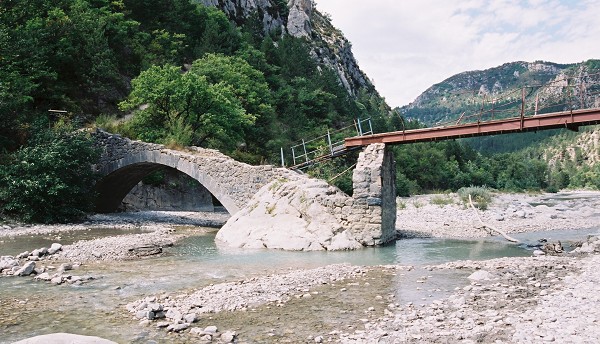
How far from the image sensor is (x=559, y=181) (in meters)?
91.4

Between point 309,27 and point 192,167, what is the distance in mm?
66386

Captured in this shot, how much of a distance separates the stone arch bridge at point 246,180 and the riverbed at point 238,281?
4.11 feet

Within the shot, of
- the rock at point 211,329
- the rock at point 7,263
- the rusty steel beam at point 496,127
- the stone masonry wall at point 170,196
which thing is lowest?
the rock at point 211,329

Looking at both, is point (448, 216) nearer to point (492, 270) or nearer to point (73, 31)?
point (492, 270)

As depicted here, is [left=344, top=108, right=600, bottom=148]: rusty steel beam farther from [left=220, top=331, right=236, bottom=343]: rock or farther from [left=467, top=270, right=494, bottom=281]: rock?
[left=220, top=331, right=236, bottom=343]: rock

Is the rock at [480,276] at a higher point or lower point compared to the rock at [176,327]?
lower

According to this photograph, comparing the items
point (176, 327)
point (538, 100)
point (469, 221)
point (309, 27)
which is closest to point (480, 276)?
point (176, 327)

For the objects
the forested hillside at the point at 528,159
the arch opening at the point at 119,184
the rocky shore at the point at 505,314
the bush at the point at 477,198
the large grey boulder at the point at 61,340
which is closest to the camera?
the large grey boulder at the point at 61,340

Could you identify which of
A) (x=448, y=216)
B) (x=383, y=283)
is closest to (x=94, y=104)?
(x=448, y=216)

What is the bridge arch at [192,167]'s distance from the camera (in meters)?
19.8

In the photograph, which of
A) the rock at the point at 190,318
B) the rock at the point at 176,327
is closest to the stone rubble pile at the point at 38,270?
the rock at the point at 190,318

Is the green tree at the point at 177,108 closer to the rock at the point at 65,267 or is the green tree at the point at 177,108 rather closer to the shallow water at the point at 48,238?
the shallow water at the point at 48,238

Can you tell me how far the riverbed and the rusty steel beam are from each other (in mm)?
4064

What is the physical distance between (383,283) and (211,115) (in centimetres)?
1847
